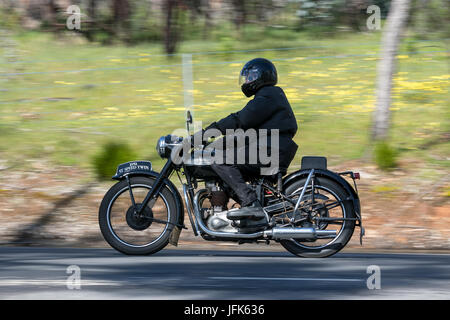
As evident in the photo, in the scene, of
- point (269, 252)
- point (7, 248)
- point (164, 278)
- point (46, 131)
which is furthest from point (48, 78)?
point (164, 278)

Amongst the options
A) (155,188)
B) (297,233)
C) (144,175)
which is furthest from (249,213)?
(144,175)

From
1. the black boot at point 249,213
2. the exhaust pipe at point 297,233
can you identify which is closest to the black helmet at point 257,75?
the black boot at point 249,213

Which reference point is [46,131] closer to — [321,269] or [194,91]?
[194,91]

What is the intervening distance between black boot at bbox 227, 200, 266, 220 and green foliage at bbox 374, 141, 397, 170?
4.07 metres

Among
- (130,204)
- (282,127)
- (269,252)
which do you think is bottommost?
(269,252)

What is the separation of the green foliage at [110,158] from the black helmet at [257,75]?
152 inches

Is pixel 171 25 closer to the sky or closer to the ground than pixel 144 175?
closer to the sky

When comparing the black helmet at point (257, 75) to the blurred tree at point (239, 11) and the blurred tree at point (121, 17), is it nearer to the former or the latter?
the blurred tree at point (121, 17)

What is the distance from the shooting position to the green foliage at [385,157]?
424 inches

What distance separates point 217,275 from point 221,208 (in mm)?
897

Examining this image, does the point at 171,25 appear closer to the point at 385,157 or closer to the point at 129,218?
the point at 385,157

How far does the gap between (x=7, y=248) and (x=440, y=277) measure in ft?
14.0

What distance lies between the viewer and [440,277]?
6406 mm

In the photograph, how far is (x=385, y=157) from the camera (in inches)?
425
